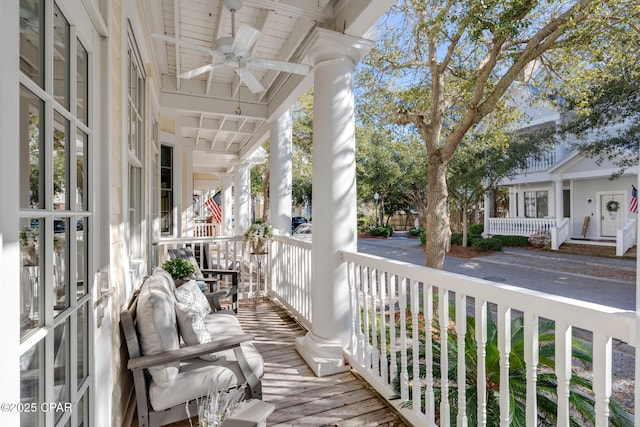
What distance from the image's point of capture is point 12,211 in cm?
79

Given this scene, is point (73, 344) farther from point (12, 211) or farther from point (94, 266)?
point (12, 211)

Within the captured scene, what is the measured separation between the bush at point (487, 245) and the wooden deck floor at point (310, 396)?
1044cm

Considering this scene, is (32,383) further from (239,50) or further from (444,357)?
(239,50)

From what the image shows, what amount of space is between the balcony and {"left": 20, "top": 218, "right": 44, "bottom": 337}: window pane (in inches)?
63.4

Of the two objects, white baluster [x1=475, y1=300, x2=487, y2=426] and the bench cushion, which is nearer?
white baluster [x1=475, y1=300, x2=487, y2=426]

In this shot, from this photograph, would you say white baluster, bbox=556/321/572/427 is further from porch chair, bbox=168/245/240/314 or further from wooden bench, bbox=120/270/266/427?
porch chair, bbox=168/245/240/314

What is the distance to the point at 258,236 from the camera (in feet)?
15.1

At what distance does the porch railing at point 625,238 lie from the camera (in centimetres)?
1016

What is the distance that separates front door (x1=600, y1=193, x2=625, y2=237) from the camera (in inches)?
483

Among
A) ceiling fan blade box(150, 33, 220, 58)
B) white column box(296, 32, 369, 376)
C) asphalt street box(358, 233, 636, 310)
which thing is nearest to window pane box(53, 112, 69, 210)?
ceiling fan blade box(150, 33, 220, 58)

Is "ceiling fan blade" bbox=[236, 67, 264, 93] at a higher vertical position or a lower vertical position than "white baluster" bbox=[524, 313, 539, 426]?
higher

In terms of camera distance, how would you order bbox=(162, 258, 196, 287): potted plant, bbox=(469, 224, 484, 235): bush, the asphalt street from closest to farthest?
bbox=(162, 258, 196, 287): potted plant
the asphalt street
bbox=(469, 224, 484, 235): bush

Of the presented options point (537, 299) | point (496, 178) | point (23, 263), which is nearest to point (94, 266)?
point (23, 263)

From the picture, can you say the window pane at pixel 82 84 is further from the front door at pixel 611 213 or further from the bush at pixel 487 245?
the front door at pixel 611 213
